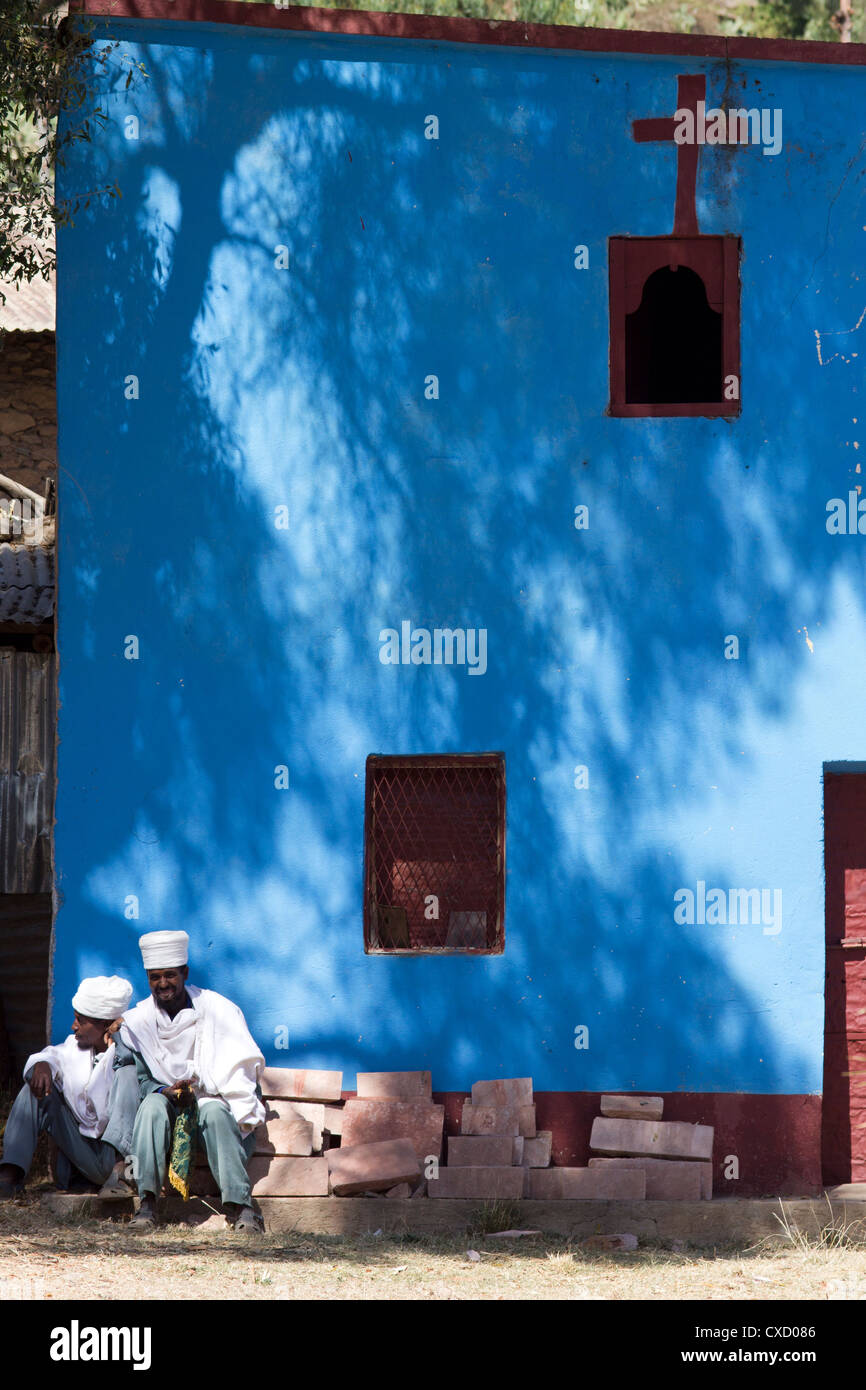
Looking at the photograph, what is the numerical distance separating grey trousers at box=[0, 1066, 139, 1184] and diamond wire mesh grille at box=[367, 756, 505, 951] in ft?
5.13

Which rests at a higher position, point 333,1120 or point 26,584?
point 26,584

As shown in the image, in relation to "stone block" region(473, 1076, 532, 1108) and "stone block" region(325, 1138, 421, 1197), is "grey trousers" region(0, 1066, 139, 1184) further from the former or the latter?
"stone block" region(473, 1076, 532, 1108)

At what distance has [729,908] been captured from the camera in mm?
7469

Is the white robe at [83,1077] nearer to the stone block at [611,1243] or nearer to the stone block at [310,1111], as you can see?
the stone block at [310,1111]

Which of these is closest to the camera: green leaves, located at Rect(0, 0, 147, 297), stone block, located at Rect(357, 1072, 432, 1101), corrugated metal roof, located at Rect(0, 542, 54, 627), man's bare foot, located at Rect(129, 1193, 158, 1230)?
man's bare foot, located at Rect(129, 1193, 158, 1230)

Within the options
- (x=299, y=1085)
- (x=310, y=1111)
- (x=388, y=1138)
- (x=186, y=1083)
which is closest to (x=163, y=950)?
(x=186, y=1083)

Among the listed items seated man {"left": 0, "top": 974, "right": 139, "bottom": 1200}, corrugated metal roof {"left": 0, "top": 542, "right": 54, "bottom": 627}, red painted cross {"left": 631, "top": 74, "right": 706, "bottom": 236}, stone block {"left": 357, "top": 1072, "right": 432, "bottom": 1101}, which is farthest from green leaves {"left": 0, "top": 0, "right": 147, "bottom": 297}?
stone block {"left": 357, "top": 1072, "right": 432, "bottom": 1101}

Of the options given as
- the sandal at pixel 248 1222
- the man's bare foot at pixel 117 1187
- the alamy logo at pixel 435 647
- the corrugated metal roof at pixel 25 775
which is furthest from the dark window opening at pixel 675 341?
the man's bare foot at pixel 117 1187

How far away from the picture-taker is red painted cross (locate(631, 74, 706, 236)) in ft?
25.2

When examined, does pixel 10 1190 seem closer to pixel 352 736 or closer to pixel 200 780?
pixel 200 780

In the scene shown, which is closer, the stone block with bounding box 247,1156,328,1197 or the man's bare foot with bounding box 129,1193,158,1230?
the man's bare foot with bounding box 129,1193,158,1230

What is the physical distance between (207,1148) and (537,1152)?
1666 millimetres

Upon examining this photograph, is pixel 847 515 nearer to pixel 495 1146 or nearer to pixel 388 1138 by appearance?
pixel 495 1146

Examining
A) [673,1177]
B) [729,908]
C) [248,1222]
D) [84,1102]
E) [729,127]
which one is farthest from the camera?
[729,127]
